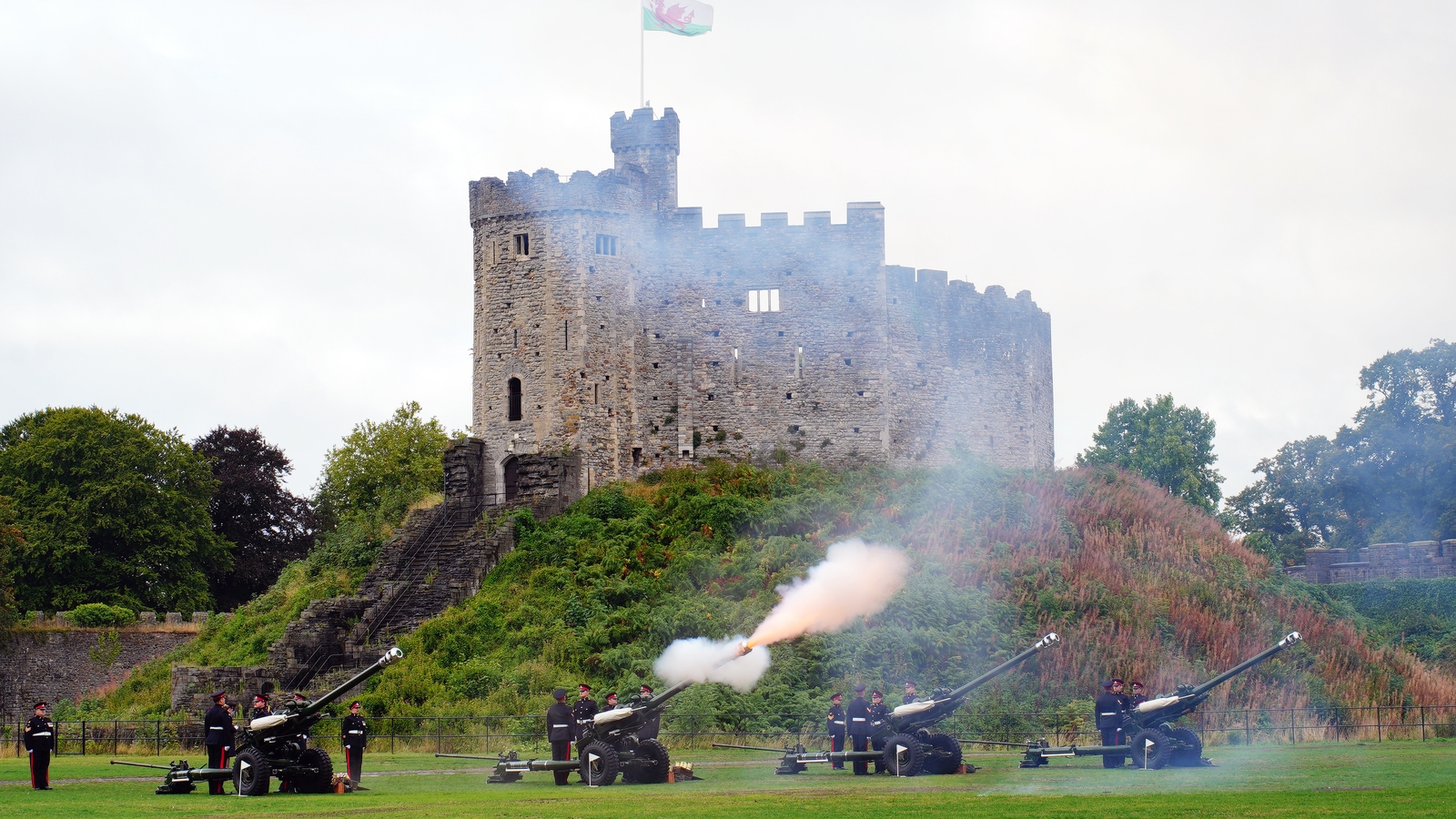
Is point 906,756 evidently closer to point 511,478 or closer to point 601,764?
point 601,764

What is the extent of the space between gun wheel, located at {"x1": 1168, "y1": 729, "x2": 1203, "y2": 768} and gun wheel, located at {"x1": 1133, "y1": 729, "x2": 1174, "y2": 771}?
0.18 metres

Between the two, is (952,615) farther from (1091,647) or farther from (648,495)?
(648,495)

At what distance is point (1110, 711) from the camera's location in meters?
25.3

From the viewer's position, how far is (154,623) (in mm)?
60812

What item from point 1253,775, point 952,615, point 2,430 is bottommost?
point 1253,775

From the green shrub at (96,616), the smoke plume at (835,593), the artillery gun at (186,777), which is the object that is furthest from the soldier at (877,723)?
the green shrub at (96,616)

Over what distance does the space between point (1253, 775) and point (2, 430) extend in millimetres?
60379

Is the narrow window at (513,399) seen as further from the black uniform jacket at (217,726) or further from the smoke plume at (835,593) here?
the black uniform jacket at (217,726)

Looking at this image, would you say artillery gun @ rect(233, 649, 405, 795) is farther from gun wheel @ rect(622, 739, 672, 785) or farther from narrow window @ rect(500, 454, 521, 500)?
narrow window @ rect(500, 454, 521, 500)

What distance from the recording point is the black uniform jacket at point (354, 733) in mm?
23766

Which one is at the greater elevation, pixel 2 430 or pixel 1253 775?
pixel 2 430

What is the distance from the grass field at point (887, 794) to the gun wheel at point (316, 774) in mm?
433

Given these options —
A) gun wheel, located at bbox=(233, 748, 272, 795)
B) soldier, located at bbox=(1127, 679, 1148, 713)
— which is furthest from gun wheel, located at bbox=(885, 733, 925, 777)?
gun wheel, located at bbox=(233, 748, 272, 795)

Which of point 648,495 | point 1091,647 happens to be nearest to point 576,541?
point 648,495
